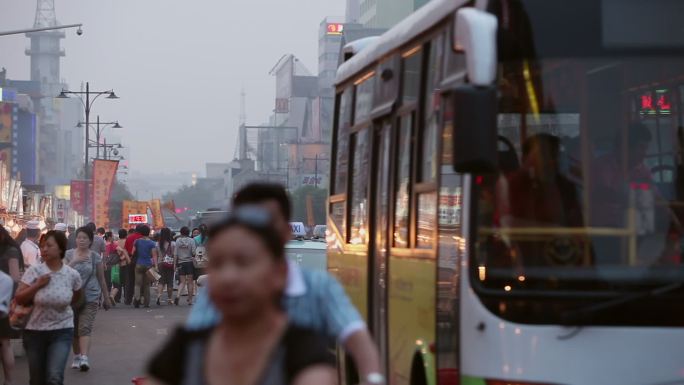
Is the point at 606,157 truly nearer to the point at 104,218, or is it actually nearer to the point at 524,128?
the point at 524,128

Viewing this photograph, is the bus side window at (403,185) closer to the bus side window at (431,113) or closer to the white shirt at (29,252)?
the bus side window at (431,113)

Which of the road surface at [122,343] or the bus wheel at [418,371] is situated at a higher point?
the bus wheel at [418,371]

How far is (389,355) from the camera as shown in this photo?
32.4 ft

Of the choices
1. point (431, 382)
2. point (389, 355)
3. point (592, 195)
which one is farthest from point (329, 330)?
point (389, 355)

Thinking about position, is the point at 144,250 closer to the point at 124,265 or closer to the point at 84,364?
the point at 124,265

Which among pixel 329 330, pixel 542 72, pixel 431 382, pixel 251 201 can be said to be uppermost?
pixel 542 72

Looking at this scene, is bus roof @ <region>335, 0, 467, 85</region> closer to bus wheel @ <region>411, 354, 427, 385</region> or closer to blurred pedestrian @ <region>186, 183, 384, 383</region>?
bus wheel @ <region>411, 354, 427, 385</region>

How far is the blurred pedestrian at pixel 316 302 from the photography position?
525cm

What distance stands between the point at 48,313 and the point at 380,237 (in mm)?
3398

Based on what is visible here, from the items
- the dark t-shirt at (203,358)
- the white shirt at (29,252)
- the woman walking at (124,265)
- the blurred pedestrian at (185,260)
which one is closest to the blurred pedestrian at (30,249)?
the white shirt at (29,252)

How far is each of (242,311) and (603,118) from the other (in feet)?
13.9

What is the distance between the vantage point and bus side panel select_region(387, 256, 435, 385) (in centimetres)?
861

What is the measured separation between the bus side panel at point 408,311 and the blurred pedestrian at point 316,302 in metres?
3.04

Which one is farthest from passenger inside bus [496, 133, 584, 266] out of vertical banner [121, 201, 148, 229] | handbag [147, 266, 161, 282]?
vertical banner [121, 201, 148, 229]
